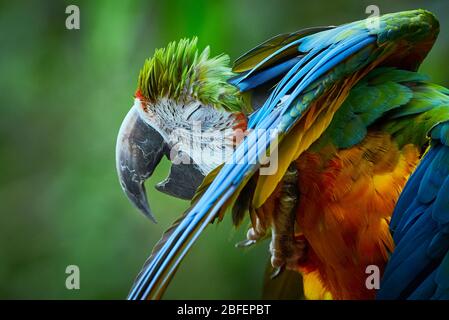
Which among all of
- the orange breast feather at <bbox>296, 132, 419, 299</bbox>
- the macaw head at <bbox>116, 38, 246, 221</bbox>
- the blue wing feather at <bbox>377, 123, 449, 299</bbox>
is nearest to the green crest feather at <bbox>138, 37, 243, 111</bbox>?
the macaw head at <bbox>116, 38, 246, 221</bbox>

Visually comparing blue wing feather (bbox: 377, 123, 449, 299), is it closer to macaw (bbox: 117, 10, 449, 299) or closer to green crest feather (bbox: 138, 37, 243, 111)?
macaw (bbox: 117, 10, 449, 299)

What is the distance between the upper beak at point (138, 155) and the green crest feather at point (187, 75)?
7 centimetres

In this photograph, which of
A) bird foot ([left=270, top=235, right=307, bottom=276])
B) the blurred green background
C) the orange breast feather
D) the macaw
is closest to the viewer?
the macaw

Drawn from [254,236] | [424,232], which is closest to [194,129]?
[254,236]

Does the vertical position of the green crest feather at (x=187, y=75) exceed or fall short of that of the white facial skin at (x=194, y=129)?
it exceeds it

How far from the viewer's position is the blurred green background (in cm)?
178

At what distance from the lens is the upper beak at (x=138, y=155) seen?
120 cm

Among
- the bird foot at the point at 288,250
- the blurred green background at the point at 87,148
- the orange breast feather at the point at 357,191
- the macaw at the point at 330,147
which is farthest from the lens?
the blurred green background at the point at 87,148

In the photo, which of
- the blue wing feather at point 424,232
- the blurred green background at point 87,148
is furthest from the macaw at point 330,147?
the blurred green background at point 87,148

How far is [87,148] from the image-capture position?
1.80 m

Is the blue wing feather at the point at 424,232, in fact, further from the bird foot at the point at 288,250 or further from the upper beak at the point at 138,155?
the upper beak at the point at 138,155

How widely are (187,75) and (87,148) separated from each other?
72cm

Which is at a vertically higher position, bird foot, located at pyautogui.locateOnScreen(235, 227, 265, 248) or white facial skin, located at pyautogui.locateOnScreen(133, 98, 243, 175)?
white facial skin, located at pyautogui.locateOnScreen(133, 98, 243, 175)

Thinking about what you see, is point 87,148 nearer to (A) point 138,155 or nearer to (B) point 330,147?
(A) point 138,155
